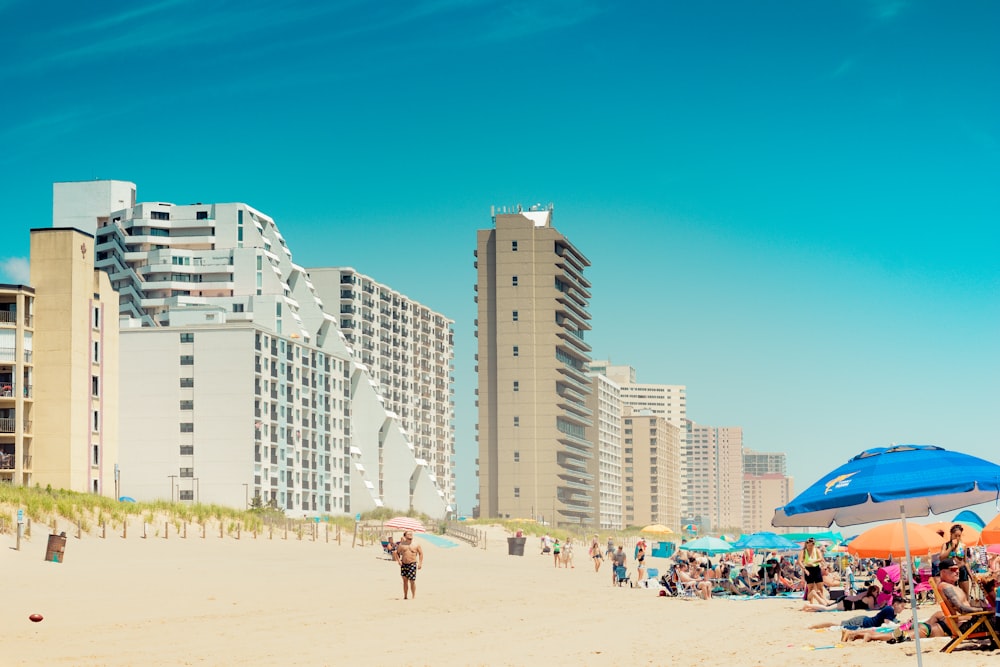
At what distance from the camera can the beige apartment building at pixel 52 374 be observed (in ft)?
236

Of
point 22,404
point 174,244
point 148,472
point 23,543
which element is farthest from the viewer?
point 174,244

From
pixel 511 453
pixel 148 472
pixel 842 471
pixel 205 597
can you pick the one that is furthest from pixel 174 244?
pixel 842 471

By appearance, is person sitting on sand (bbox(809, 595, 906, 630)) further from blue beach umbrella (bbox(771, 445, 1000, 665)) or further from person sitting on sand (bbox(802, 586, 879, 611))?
blue beach umbrella (bbox(771, 445, 1000, 665))

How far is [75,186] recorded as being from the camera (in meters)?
122

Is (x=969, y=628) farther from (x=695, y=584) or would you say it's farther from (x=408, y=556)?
(x=695, y=584)

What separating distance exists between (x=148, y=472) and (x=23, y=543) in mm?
57899

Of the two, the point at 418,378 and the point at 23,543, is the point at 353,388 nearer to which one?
the point at 418,378

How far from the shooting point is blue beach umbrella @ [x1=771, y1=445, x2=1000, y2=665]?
42.7 feet

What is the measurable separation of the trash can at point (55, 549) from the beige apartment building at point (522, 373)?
348 feet

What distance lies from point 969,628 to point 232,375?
266ft

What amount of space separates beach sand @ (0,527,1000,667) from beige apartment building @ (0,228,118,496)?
3267cm

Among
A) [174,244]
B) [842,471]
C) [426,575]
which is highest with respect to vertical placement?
[174,244]

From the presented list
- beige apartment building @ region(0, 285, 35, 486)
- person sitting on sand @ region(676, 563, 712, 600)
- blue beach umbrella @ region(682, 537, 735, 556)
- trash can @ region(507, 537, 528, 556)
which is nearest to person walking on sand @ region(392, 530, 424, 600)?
person sitting on sand @ region(676, 563, 712, 600)

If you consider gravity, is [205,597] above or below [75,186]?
below
